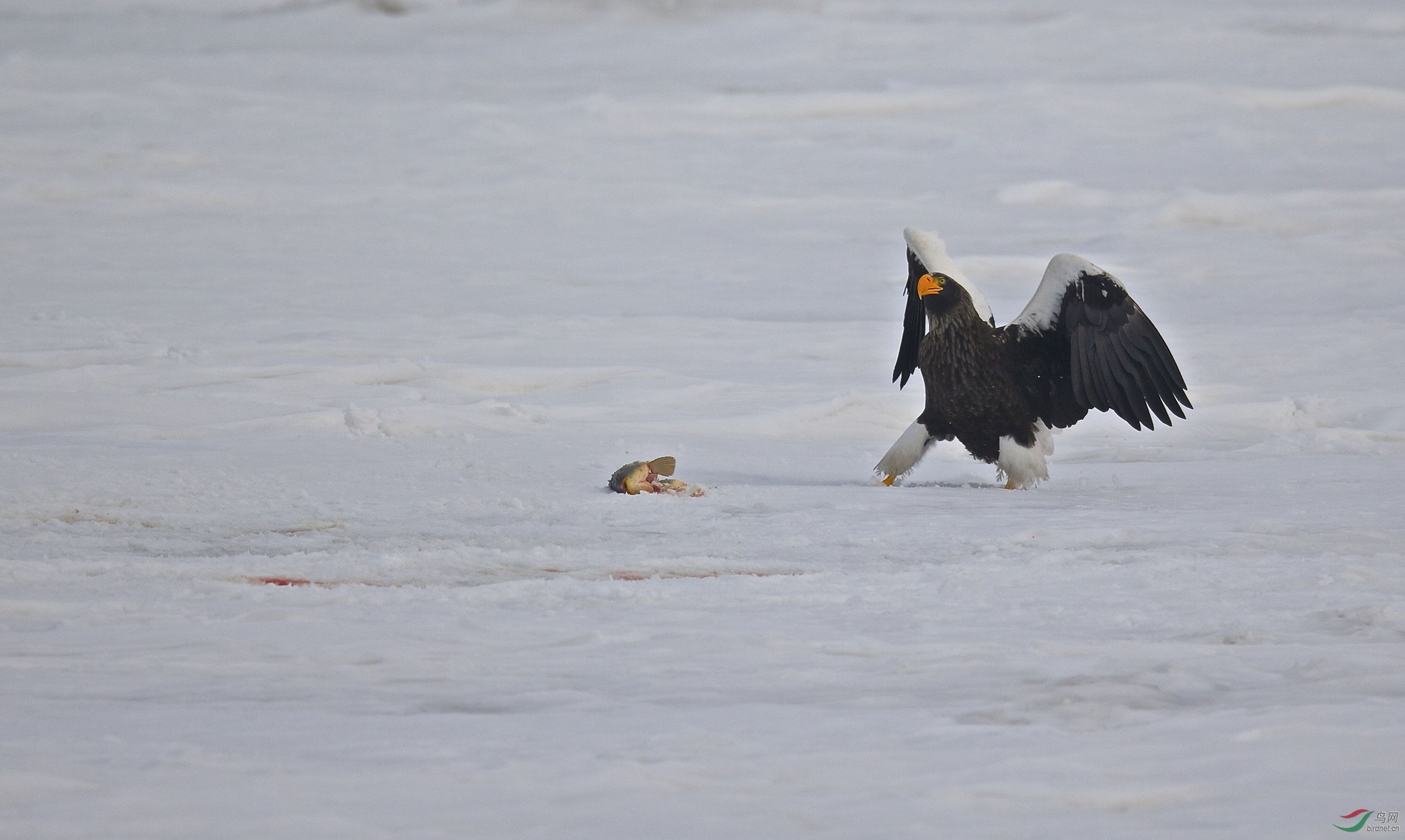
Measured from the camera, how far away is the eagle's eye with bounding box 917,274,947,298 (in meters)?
5.12

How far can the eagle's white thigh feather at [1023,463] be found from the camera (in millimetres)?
5059

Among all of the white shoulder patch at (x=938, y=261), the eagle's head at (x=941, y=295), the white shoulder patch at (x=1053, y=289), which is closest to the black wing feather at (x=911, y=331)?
the white shoulder patch at (x=938, y=261)

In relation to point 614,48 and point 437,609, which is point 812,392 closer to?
point 437,609

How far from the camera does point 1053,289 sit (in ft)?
16.5

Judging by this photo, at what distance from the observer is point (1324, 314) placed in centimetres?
799

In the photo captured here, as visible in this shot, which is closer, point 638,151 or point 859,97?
point 638,151

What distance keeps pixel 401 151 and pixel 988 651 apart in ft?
32.1

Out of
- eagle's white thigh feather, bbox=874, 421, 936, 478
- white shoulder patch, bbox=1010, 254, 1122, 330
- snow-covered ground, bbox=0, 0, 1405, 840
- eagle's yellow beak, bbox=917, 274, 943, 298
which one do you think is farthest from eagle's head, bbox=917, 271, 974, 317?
snow-covered ground, bbox=0, 0, 1405, 840

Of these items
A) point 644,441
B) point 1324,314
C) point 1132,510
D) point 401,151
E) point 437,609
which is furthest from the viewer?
point 401,151

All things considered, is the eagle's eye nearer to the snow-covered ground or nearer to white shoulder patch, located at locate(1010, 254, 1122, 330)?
white shoulder patch, located at locate(1010, 254, 1122, 330)

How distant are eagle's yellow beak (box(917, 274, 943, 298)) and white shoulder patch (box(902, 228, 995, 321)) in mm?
84

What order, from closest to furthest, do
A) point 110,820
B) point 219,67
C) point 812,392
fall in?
point 110,820 < point 812,392 < point 219,67

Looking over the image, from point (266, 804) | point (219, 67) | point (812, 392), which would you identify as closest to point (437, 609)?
point (266, 804)

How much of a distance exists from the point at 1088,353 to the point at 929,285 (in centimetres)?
53
